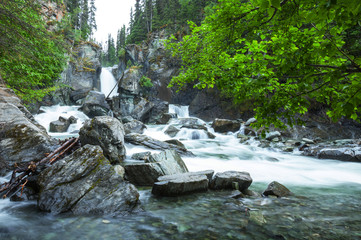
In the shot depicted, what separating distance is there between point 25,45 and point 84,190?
6704 millimetres

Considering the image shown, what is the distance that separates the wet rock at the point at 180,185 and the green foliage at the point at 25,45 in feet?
18.6

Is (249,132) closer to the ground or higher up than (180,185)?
higher up

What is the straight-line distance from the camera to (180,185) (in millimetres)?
4938

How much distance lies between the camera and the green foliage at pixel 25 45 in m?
6.29

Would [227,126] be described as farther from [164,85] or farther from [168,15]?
[168,15]

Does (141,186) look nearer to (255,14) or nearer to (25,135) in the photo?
(25,135)

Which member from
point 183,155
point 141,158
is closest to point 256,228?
point 141,158

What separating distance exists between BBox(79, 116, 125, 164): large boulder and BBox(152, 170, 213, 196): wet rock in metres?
2.82

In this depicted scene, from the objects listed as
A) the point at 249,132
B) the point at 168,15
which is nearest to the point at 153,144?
the point at 249,132

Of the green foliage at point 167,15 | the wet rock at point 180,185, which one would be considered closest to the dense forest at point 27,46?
the wet rock at point 180,185

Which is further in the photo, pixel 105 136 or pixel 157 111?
pixel 157 111

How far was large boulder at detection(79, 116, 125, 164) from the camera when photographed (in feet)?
23.6

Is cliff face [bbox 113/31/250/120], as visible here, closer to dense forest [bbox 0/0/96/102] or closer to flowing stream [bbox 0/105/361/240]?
dense forest [bbox 0/0/96/102]

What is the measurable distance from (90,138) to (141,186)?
2.91 metres
